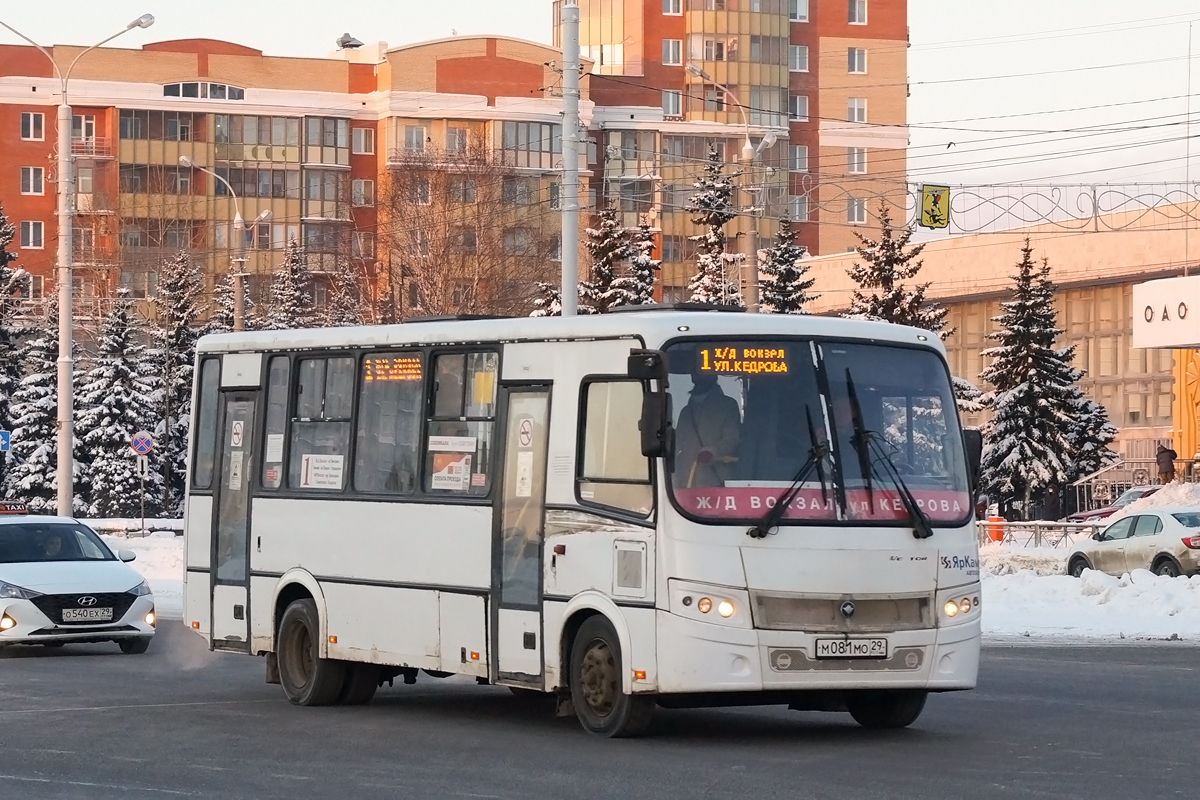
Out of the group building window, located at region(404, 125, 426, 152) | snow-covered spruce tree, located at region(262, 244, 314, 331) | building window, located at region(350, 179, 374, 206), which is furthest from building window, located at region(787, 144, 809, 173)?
snow-covered spruce tree, located at region(262, 244, 314, 331)

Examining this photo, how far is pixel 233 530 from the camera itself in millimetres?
16703

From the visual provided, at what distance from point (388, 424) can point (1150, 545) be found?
21586 millimetres

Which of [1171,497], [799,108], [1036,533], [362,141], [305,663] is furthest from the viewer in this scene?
[799,108]

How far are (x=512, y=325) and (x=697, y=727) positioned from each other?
2736 millimetres

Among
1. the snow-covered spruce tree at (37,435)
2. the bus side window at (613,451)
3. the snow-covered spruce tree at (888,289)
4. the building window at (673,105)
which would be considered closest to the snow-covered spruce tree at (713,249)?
the snow-covered spruce tree at (888,289)

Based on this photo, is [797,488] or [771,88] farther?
[771,88]

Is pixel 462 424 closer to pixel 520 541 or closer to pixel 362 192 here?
pixel 520 541

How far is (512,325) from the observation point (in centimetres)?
1415

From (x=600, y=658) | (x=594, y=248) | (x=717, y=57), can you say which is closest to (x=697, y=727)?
(x=600, y=658)

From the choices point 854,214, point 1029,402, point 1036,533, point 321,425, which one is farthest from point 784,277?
point 854,214

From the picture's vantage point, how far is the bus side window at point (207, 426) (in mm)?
17109

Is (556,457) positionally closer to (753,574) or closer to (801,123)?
(753,574)

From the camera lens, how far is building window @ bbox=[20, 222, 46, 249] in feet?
344

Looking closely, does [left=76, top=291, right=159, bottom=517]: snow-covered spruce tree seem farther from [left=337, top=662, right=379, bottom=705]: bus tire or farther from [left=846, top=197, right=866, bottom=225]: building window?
[left=337, top=662, right=379, bottom=705]: bus tire
